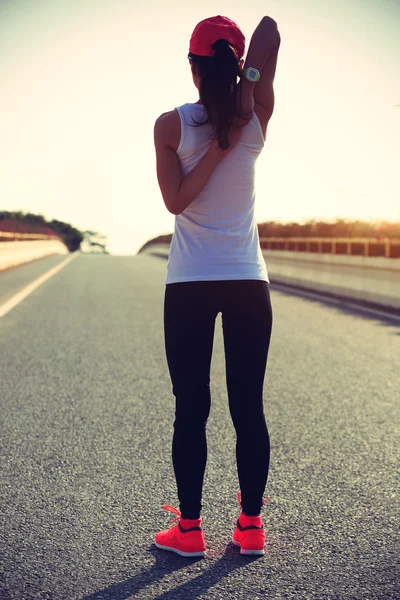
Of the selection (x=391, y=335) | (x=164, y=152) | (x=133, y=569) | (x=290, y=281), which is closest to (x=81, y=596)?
(x=133, y=569)

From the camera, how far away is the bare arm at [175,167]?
Answer: 10.2 ft

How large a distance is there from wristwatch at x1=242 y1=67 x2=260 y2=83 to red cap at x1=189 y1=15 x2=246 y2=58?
100 millimetres

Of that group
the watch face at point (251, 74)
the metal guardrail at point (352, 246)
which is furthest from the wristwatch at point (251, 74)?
the metal guardrail at point (352, 246)

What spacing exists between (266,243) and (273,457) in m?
22.1

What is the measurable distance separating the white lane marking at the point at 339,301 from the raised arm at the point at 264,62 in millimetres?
8977

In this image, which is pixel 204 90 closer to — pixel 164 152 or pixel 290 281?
pixel 164 152

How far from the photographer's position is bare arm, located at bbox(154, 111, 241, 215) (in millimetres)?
3094

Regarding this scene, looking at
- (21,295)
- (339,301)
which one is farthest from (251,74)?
(21,295)

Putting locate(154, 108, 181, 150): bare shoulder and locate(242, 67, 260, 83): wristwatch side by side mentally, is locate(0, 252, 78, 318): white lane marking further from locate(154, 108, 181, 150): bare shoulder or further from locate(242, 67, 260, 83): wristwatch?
locate(242, 67, 260, 83): wristwatch

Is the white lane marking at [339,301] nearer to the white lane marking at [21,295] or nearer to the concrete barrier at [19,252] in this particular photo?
the white lane marking at [21,295]

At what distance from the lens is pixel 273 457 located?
480 cm

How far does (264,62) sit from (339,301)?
39.6ft

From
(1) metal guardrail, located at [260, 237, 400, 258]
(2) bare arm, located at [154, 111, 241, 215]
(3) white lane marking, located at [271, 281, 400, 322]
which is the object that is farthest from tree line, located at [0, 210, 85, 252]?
(2) bare arm, located at [154, 111, 241, 215]

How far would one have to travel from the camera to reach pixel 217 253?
3182mm
